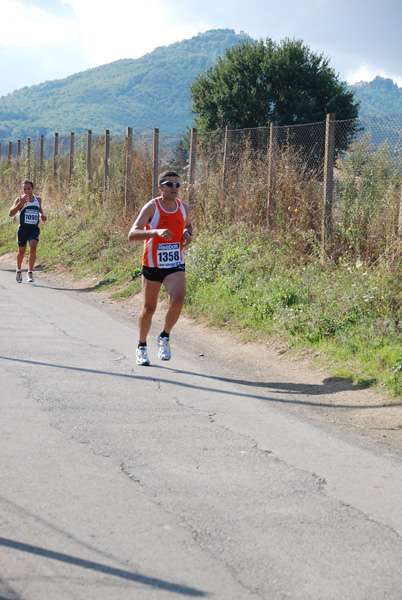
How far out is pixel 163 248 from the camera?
7.61 metres

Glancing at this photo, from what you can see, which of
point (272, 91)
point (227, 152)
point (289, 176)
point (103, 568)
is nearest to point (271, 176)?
point (289, 176)

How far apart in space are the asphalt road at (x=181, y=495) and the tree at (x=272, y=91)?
103 ft

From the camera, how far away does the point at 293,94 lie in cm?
3650

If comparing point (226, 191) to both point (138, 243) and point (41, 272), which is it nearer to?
point (138, 243)

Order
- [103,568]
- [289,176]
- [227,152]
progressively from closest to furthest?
[103,568]
[289,176]
[227,152]

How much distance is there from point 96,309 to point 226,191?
151 inches

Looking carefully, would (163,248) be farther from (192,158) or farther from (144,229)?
(192,158)

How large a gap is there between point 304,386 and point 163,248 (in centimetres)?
206

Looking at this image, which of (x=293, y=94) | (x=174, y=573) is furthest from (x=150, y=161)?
(x=293, y=94)

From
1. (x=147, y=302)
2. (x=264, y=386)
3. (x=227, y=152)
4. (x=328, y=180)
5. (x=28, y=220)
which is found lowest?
(x=264, y=386)

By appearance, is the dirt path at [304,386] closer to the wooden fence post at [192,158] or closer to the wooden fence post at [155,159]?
the wooden fence post at [192,158]

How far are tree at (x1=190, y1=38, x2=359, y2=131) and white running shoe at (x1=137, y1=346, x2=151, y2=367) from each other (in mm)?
30060

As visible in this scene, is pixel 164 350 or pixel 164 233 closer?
pixel 164 233

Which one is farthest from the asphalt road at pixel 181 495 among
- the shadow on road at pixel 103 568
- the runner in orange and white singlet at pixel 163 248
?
the runner in orange and white singlet at pixel 163 248
